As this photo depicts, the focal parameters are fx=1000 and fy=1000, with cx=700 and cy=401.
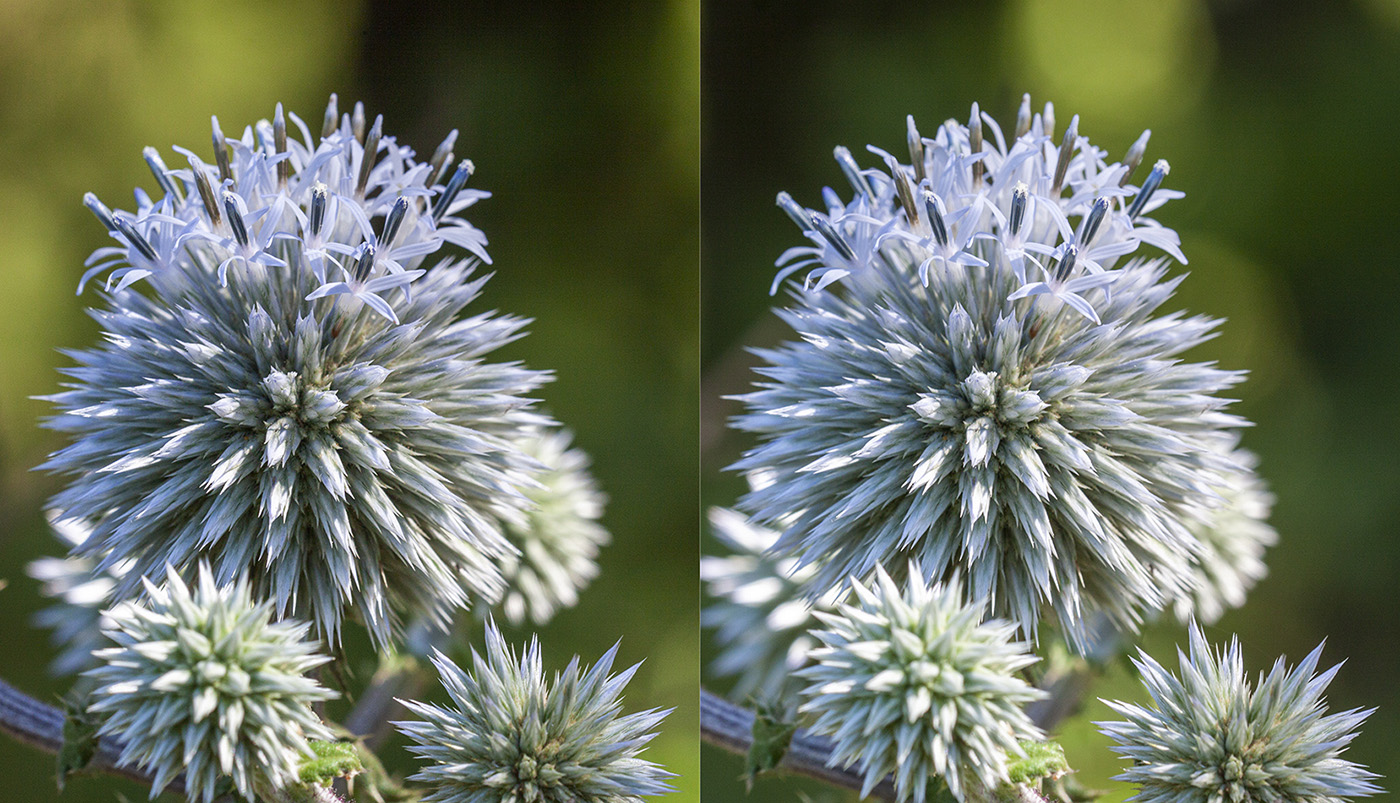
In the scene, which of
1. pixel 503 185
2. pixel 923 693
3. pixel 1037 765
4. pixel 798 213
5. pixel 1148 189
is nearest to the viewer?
pixel 923 693

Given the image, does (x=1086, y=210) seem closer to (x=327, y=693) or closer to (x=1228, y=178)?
(x=1228, y=178)

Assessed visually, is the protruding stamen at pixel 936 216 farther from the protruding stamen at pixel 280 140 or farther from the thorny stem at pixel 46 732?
the thorny stem at pixel 46 732

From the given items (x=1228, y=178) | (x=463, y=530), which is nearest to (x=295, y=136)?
(x=463, y=530)

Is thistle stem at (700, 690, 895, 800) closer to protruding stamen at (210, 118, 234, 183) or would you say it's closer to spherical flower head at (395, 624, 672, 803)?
spherical flower head at (395, 624, 672, 803)

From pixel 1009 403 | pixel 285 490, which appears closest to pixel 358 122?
pixel 285 490

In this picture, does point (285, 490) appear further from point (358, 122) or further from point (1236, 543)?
point (1236, 543)

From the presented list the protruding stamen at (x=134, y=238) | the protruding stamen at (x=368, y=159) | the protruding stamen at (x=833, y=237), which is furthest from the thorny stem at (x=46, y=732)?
the protruding stamen at (x=833, y=237)
